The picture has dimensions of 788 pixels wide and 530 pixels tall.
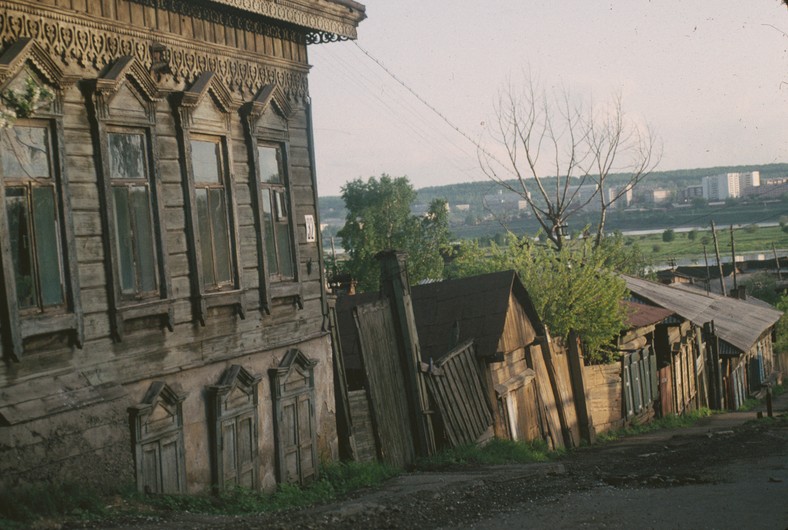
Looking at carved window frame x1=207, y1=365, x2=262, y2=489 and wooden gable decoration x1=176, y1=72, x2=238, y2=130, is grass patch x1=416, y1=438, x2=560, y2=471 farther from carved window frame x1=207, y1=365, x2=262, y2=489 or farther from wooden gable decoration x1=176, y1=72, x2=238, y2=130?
wooden gable decoration x1=176, y1=72, x2=238, y2=130

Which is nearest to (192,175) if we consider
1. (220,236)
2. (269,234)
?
(220,236)

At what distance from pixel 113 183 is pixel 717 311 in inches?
1274

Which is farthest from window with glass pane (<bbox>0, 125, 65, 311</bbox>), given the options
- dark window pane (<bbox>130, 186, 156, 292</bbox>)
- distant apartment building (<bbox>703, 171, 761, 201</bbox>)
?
distant apartment building (<bbox>703, 171, 761, 201</bbox>)

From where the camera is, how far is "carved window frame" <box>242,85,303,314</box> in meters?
11.8

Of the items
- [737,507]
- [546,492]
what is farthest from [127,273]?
[737,507]

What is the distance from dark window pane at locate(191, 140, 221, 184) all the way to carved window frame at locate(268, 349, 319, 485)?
263 cm

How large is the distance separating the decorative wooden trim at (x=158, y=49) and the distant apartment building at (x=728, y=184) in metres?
171

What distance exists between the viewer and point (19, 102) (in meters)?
8.09

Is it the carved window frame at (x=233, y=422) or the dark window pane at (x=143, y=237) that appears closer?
the dark window pane at (x=143, y=237)

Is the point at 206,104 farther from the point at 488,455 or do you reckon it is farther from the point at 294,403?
the point at 488,455

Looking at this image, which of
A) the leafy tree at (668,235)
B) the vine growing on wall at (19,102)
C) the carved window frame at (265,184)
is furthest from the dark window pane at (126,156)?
the leafy tree at (668,235)

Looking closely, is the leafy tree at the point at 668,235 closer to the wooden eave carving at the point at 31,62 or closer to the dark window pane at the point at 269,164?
the dark window pane at the point at 269,164

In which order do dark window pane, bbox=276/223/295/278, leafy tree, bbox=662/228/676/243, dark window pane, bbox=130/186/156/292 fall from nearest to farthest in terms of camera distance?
dark window pane, bbox=130/186/156/292 < dark window pane, bbox=276/223/295/278 < leafy tree, bbox=662/228/676/243

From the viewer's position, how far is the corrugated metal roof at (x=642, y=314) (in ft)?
85.1
